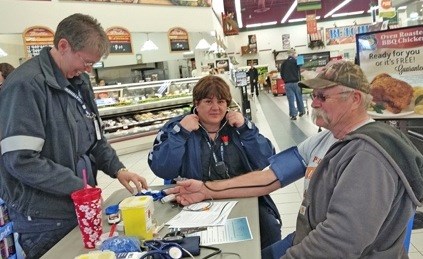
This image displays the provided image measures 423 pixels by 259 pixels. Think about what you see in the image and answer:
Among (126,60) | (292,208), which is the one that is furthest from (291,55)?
(292,208)

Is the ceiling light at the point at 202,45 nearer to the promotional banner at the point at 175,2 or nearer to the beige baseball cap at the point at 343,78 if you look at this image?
the promotional banner at the point at 175,2

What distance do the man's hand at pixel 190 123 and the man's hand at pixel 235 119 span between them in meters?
0.21

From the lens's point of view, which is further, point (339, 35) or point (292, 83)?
point (339, 35)

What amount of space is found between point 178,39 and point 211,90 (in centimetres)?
871

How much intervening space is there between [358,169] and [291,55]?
11214mm

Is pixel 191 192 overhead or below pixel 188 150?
below

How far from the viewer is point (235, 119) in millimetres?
2521

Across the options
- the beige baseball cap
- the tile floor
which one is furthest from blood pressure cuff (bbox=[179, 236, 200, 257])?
the tile floor

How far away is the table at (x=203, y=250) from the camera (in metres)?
1.46

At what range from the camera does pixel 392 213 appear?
1.39m

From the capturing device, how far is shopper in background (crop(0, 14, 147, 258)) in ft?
5.49

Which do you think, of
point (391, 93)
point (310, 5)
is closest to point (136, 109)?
point (391, 93)

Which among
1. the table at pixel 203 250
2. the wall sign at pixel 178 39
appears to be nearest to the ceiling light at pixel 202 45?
the wall sign at pixel 178 39

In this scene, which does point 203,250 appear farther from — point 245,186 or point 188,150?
point 188,150
